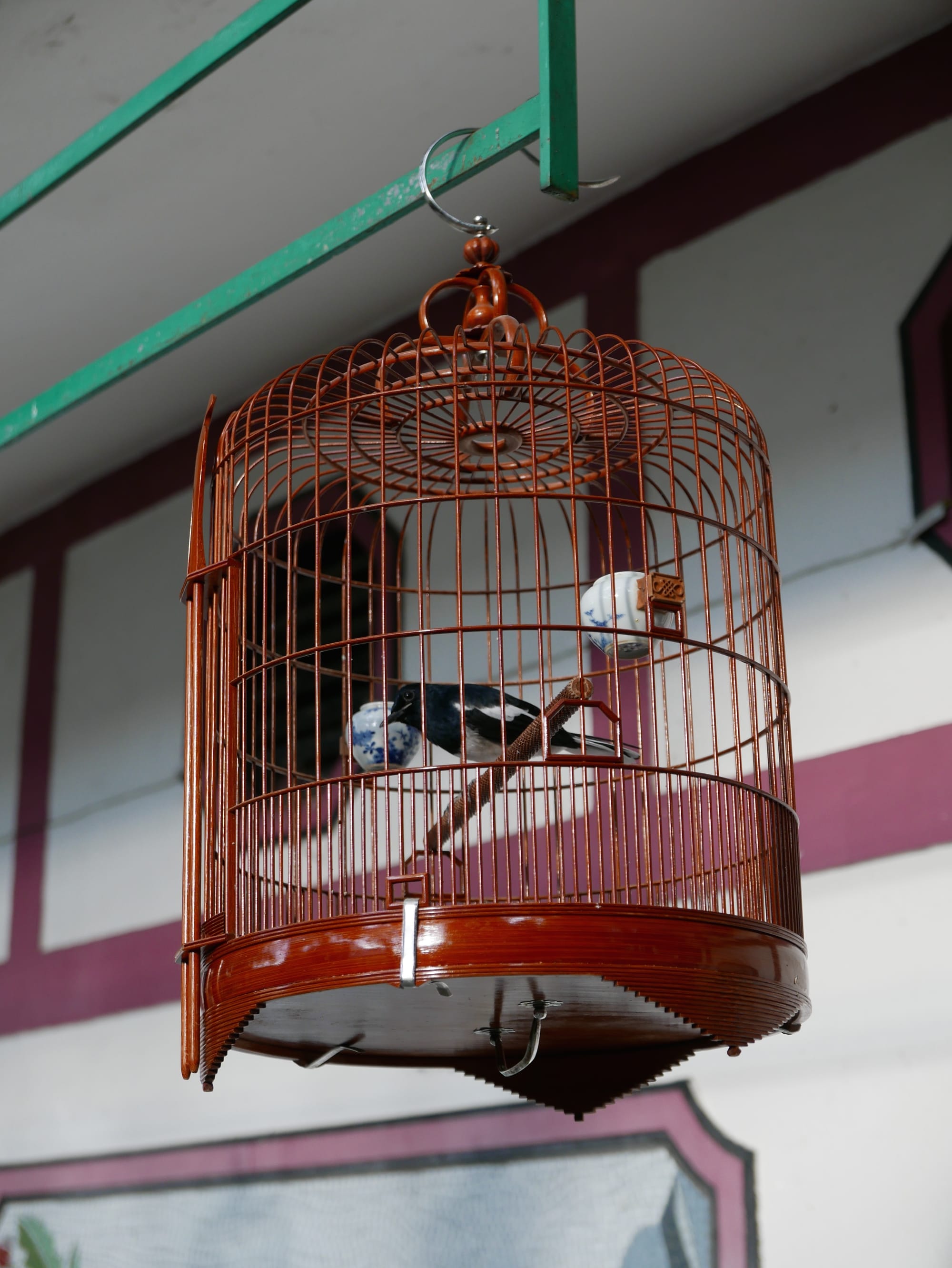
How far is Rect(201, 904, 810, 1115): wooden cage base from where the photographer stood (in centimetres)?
147

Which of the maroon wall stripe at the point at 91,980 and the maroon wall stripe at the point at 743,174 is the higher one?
the maroon wall stripe at the point at 743,174

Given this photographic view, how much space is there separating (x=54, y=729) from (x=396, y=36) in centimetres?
235

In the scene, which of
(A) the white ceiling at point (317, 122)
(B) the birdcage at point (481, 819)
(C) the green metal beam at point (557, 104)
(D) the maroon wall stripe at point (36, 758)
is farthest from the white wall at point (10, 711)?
(C) the green metal beam at point (557, 104)

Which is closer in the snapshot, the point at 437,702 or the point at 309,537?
the point at 437,702

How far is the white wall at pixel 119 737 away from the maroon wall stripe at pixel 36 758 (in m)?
0.04

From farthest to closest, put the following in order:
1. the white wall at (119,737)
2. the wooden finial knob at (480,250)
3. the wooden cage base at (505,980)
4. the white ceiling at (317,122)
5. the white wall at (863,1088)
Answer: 1. the white wall at (119,737)
2. the white ceiling at (317,122)
3. the white wall at (863,1088)
4. the wooden finial knob at (480,250)
5. the wooden cage base at (505,980)

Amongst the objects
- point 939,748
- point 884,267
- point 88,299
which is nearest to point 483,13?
point 884,267

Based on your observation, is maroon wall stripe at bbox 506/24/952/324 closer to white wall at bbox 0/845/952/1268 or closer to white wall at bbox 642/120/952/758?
white wall at bbox 642/120/952/758

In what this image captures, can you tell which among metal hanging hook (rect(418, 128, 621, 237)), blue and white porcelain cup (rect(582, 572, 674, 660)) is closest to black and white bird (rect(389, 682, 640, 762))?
blue and white porcelain cup (rect(582, 572, 674, 660))

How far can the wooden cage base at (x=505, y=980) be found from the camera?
1.47 metres

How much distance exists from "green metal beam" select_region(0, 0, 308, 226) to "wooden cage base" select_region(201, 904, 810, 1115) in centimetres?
122

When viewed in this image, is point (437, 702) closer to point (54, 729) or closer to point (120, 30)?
point (120, 30)

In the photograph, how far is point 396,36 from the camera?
2928 mm

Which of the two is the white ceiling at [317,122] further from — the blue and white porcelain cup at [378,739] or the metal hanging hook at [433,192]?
the blue and white porcelain cup at [378,739]
